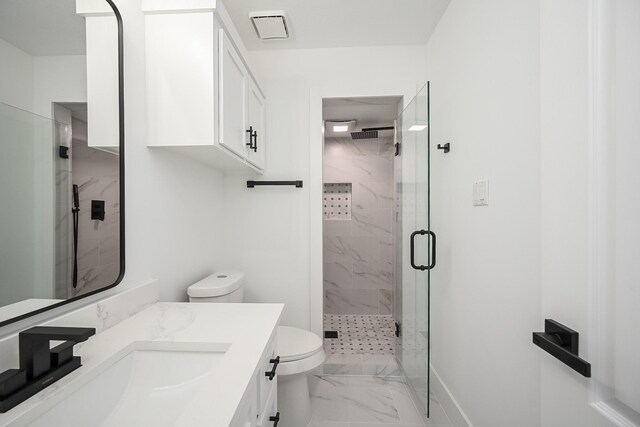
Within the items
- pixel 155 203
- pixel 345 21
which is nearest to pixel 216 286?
pixel 155 203

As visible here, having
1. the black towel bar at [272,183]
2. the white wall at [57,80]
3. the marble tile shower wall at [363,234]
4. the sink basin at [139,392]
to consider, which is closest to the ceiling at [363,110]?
the marble tile shower wall at [363,234]

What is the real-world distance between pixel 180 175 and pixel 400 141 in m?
1.52

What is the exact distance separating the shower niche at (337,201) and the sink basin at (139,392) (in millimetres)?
2724

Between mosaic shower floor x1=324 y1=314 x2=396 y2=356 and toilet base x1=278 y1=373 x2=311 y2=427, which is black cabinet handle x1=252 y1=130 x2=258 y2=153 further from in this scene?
mosaic shower floor x1=324 y1=314 x2=396 y2=356

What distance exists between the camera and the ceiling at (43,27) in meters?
0.67

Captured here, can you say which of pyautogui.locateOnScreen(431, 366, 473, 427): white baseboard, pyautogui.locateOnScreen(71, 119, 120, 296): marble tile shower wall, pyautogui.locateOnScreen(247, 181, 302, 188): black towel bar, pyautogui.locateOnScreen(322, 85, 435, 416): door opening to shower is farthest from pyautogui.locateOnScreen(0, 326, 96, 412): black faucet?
pyautogui.locateOnScreen(431, 366, 473, 427): white baseboard

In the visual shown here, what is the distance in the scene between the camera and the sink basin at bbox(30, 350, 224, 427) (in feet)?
2.07

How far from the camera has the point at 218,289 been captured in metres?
1.49

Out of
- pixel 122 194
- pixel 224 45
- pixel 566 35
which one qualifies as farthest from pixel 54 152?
pixel 566 35

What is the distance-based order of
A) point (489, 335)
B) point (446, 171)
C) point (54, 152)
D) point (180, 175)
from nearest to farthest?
point (54, 152) → point (489, 335) → point (180, 175) → point (446, 171)

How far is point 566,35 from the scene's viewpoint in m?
0.66

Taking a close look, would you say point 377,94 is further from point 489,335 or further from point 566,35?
point 489,335

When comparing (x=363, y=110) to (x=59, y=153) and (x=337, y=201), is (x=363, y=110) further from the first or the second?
(x=59, y=153)

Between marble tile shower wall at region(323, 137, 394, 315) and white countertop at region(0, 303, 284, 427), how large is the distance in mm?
2322
